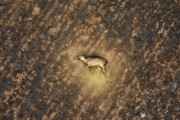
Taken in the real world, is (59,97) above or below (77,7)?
below

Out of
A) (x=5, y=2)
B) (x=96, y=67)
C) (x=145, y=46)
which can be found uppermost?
(x=5, y=2)

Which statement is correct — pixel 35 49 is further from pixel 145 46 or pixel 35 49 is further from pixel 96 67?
pixel 145 46

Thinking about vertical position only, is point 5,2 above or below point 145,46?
above

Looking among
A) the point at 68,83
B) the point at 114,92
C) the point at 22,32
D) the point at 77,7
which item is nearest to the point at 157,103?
the point at 114,92

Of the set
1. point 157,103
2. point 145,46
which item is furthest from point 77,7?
point 157,103

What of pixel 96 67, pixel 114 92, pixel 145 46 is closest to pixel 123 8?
pixel 145 46

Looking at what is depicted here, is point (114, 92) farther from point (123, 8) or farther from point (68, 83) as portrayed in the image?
point (123, 8)
